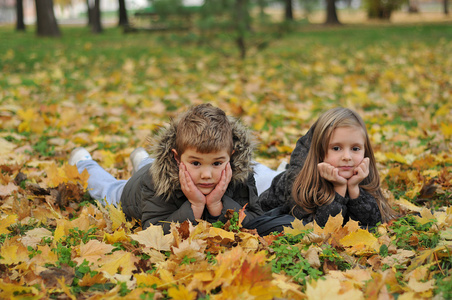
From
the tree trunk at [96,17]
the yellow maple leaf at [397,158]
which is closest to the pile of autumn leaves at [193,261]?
the yellow maple leaf at [397,158]

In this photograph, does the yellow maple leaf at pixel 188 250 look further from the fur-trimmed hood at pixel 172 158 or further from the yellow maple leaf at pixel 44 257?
the yellow maple leaf at pixel 44 257

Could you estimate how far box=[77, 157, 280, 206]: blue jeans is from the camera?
10.7 ft

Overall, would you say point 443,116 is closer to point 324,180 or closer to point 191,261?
point 324,180

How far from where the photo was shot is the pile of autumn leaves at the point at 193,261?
6.37 ft

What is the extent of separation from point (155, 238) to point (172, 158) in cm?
47

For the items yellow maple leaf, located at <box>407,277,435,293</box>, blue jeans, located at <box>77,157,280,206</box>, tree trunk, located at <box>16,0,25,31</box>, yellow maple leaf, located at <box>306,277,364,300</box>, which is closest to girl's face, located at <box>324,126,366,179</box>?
blue jeans, located at <box>77,157,280,206</box>

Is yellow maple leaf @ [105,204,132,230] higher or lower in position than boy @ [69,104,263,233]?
lower

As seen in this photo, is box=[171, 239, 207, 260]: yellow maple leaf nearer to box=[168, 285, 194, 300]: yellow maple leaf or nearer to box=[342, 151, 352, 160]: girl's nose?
box=[168, 285, 194, 300]: yellow maple leaf

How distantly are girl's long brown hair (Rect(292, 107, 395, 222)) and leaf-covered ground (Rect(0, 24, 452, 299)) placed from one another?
22 centimetres

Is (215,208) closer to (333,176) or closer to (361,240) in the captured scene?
(333,176)

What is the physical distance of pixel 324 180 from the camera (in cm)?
276

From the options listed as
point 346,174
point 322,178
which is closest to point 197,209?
point 322,178

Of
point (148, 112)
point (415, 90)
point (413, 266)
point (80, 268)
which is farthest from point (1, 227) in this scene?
point (415, 90)

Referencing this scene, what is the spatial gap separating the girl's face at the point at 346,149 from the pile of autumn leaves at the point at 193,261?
35cm
